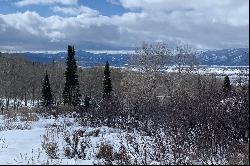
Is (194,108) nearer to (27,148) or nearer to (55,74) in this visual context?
(27,148)

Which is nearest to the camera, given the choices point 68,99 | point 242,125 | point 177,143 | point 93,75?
point 177,143

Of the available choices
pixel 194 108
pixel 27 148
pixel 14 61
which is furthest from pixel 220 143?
pixel 14 61

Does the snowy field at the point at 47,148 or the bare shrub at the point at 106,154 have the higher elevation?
the bare shrub at the point at 106,154

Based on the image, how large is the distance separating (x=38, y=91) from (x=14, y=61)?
52.8 feet

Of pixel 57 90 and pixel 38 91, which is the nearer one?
pixel 57 90

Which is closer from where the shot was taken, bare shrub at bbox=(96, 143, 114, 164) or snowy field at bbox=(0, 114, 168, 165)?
bare shrub at bbox=(96, 143, 114, 164)

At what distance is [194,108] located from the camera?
1264cm

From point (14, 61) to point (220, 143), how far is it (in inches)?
4367

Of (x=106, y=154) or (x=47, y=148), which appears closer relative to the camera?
(x=106, y=154)

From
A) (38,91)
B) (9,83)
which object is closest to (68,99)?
(9,83)

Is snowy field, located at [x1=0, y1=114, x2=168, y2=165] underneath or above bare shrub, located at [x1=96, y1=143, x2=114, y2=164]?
underneath

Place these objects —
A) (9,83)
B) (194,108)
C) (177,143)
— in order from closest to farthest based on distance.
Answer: (177,143)
(194,108)
(9,83)

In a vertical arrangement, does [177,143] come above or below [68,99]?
above

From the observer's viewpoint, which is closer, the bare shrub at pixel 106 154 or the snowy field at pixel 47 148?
the bare shrub at pixel 106 154
